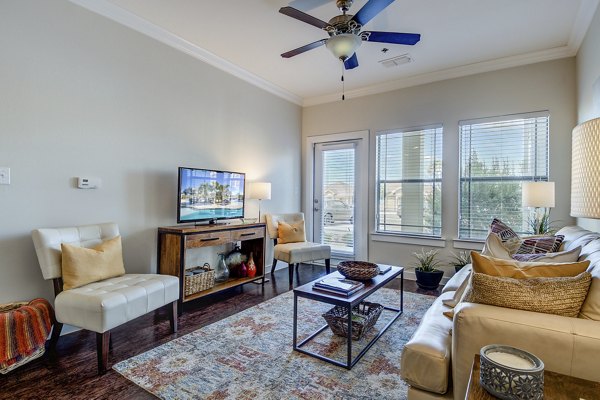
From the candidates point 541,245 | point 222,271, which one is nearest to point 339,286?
point 541,245

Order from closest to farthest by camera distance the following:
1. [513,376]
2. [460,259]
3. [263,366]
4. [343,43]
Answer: [513,376], [263,366], [343,43], [460,259]

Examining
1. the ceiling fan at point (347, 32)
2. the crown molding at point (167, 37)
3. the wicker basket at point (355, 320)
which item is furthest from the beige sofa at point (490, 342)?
the crown molding at point (167, 37)

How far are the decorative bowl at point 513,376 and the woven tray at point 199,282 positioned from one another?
2.66 m

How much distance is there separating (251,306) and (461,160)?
3255 millimetres

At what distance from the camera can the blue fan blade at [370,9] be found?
81.0 inches

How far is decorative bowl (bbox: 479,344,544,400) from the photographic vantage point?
881mm

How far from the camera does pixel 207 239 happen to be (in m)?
3.17

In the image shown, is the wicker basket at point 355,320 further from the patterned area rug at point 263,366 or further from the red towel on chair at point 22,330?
the red towel on chair at point 22,330

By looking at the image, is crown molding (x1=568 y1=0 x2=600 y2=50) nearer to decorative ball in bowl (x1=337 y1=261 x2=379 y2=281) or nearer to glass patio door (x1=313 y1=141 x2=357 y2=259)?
glass patio door (x1=313 y1=141 x2=357 y2=259)

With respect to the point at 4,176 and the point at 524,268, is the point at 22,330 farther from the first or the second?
the point at 524,268

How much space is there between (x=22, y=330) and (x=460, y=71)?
507 cm

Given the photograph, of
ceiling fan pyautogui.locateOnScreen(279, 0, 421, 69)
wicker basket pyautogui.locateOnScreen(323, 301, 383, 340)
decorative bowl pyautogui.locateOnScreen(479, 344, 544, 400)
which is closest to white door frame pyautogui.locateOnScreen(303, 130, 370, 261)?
wicker basket pyautogui.locateOnScreen(323, 301, 383, 340)

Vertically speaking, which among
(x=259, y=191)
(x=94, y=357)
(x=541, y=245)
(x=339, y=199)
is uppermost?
(x=259, y=191)

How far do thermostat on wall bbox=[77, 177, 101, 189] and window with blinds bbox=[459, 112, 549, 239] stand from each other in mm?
4205
